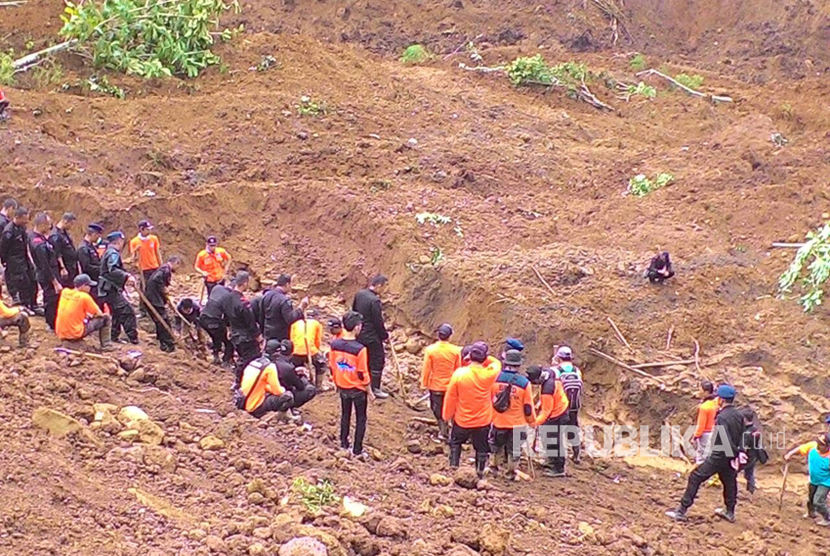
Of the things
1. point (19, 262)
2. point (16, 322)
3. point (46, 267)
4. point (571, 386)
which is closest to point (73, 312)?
point (16, 322)

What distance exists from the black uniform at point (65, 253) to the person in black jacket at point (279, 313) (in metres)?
2.34

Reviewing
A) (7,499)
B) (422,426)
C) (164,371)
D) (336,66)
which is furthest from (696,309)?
(336,66)

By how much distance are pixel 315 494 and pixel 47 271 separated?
5.04 meters

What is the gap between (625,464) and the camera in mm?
11812

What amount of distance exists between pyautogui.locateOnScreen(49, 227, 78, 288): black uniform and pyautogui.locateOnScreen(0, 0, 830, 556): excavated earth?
99 cm

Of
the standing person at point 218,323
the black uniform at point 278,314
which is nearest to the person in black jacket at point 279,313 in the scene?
A: the black uniform at point 278,314

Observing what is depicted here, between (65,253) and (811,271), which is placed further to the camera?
(811,271)

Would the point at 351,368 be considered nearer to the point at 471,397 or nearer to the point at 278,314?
the point at 471,397

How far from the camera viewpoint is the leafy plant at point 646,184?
17.9m

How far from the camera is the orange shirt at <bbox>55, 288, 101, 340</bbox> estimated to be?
10.5 m

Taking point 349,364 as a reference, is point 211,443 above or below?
below

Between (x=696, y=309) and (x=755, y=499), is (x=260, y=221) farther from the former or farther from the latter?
(x=755, y=499)

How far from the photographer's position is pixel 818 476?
10.2 metres

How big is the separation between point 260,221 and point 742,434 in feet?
31.0
